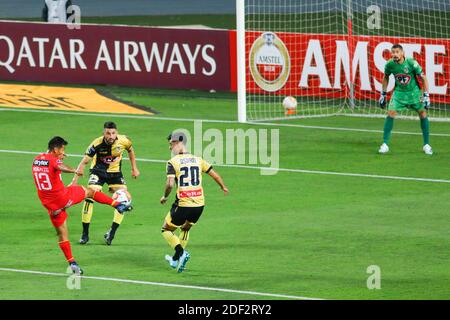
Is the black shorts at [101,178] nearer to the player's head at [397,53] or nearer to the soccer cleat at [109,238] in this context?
the soccer cleat at [109,238]

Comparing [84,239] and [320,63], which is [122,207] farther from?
[320,63]

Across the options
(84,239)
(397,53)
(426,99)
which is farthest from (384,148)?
(84,239)

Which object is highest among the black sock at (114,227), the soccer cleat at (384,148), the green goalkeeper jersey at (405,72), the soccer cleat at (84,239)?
the green goalkeeper jersey at (405,72)

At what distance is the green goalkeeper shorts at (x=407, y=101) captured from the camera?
87.3 feet

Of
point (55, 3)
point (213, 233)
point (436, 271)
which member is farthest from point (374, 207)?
point (55, 3)

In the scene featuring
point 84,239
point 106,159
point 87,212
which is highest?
point 106,159

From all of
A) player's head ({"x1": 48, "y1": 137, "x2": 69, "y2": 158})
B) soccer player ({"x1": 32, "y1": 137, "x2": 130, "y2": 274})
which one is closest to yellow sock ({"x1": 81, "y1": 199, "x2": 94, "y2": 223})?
soccer player ({"x1": 32, "y1": 137, "x2": 130, "y2": 274})

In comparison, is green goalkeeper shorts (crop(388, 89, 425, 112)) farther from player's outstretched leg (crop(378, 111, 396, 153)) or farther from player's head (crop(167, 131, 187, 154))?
player's head (crop(167, 131, 187, 154))

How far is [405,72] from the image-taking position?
2645 cm

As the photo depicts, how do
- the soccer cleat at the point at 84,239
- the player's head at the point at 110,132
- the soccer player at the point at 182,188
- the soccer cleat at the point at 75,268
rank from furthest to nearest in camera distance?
the player's head at the point at 110,132 < the soccer cleat at the point at 84,239 < the soccer player at the point at 182,188 < the soccer cleat at the point at 75,268

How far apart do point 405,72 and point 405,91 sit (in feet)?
1.44

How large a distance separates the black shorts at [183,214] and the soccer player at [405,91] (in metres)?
10.1

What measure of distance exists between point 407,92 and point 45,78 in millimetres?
13437

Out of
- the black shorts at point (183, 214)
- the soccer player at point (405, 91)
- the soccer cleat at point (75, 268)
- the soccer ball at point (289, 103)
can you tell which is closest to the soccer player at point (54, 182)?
the soccer cleat at point (75, 268)
